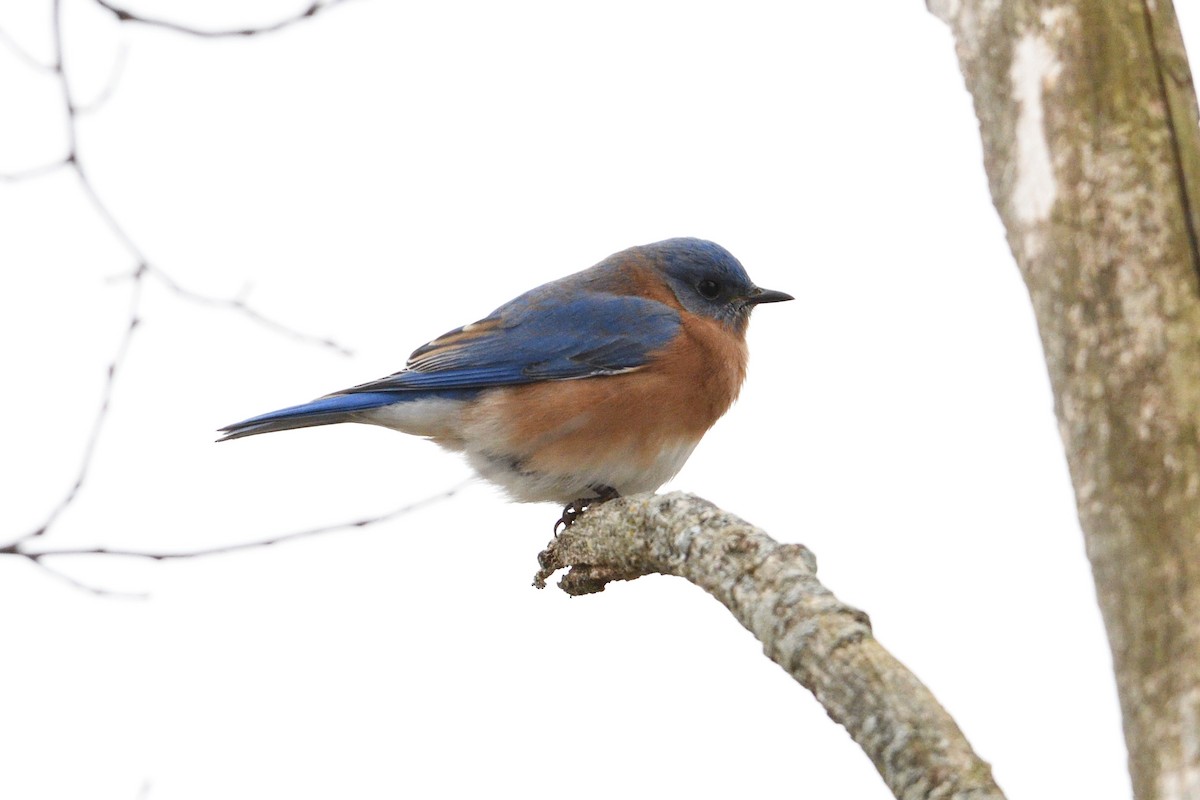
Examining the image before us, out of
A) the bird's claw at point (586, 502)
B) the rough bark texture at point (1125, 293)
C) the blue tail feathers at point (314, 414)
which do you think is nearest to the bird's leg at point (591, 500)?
the bird's claw at point (586, 502)

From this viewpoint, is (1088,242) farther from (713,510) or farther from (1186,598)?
(713,510)

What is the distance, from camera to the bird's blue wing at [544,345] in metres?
6.61

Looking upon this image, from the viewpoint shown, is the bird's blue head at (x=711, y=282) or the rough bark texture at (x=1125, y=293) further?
the bird's blue head at (x=711, y=282)

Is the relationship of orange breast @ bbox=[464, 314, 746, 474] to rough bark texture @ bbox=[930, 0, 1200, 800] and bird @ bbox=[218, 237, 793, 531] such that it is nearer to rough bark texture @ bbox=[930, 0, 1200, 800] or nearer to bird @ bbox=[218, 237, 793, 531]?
bird @ bbox=[218, 237, 793, 531]

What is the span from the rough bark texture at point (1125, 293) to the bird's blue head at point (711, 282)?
14.6 feet

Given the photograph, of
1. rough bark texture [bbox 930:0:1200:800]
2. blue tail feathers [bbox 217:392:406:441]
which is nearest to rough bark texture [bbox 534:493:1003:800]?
rough bark texture [bbox 930:0:1200:800]

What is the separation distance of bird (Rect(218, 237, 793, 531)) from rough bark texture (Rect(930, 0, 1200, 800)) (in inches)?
146

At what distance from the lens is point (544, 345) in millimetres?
6816

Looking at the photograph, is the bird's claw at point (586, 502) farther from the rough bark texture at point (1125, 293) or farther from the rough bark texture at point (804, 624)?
the rough bark texture at point (1125, 293)

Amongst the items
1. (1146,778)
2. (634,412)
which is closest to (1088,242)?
(1146,778)

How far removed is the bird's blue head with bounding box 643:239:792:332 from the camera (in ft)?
23.6

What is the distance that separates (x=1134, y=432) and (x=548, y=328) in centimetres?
474

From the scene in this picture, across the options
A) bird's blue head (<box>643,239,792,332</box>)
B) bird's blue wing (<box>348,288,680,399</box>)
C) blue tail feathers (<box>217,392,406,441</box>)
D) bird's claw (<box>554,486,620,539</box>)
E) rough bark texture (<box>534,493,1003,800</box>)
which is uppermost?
bird's blue head (<box>643,239,792,332</box>)

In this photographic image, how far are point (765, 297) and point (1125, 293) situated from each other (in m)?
4.84
